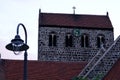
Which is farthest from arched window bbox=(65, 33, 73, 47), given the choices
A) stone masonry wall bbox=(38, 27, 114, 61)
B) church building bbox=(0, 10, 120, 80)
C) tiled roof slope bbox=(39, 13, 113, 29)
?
tiled roof slope bbox=(39, 13, 113, 29)

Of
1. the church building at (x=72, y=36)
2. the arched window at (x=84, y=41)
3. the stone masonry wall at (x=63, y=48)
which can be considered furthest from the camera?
the arched window at (x=84, y=41)

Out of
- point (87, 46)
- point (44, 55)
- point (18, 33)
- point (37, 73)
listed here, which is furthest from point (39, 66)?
point (18, 33)

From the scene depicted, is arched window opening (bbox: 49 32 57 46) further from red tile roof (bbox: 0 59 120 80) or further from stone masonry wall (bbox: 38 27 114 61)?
red tile roof (bbox: 0 59 120 80)

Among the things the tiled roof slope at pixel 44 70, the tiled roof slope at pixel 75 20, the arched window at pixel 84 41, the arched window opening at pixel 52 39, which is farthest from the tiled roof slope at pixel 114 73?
the tiled roof slope at pixel 75 20

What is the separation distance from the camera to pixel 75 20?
122ft

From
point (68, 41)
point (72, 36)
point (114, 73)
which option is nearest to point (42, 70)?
point (114, 73)

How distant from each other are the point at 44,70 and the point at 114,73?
7803mm

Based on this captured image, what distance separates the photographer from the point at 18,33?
1314cm

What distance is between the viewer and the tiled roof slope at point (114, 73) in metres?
20.9

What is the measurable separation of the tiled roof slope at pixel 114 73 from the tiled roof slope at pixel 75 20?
12975mm

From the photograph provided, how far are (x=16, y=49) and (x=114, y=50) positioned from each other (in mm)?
12683

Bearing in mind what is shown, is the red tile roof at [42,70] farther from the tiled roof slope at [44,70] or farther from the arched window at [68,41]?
the arched window at [68,41]

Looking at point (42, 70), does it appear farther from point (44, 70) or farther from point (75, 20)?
point (75, 20)

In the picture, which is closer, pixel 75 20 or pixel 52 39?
pixel 52 39
